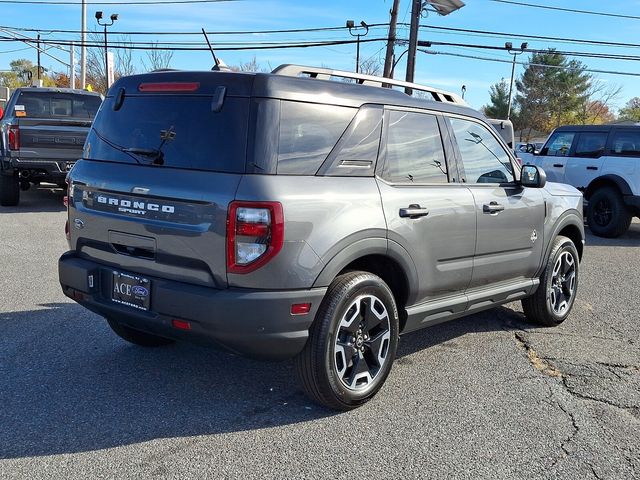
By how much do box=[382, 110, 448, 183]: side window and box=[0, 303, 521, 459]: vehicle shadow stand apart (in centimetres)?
143

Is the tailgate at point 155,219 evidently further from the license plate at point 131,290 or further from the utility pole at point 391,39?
the utility pole at point 391,39

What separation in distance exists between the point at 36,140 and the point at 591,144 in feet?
33.4

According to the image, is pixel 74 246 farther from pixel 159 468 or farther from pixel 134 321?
pixel 159 468

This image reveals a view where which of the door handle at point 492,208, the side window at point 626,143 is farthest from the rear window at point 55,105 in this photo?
Answer: the side window at point 626,143

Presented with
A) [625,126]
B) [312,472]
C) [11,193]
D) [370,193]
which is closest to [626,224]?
[625,126]

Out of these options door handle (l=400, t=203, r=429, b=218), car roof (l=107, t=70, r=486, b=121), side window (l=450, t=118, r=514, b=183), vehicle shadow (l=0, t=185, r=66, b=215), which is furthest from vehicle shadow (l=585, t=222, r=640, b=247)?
vehicle shadow (l=0, t=185, r=66, b=215)

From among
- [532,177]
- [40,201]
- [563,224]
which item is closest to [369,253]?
[532,177]

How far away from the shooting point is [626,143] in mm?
11523

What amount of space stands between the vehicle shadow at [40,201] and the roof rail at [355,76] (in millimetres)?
9021

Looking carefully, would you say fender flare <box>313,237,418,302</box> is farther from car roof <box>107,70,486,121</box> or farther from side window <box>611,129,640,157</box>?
side window <box>611,129,640,157</box>

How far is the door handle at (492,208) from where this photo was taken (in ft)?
15.1

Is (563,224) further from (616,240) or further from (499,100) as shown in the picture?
(499,100)

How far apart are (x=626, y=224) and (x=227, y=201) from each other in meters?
10.3

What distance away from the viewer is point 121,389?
3.98 meters
